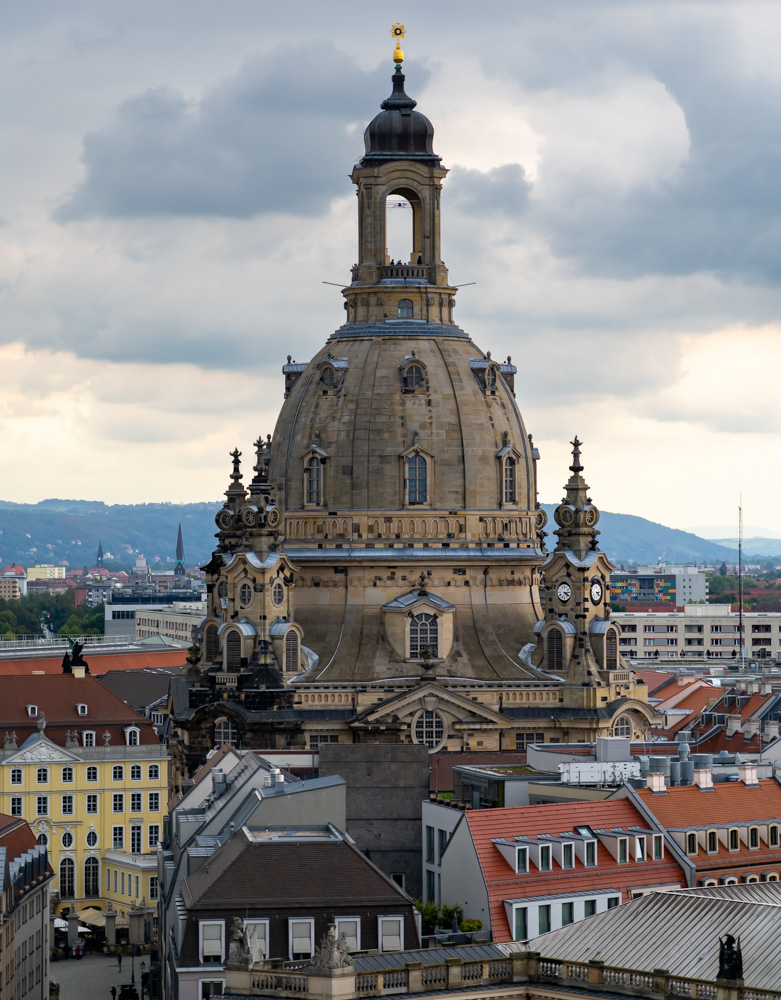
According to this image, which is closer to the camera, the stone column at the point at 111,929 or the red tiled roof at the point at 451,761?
the red tiled roof at the point at 451,761

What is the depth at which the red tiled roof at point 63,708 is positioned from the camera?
18212 cm

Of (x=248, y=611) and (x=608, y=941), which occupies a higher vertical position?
(x=248, y=611)

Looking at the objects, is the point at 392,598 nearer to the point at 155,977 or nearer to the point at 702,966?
the point at 155,977

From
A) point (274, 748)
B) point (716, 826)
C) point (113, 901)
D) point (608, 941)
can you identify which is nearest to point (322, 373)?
point (274, 748)

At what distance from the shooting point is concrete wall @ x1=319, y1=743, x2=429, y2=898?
118125 millimetres

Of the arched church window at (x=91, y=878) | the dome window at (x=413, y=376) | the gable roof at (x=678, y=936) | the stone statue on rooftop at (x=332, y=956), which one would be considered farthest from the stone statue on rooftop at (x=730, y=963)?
the arched church window at (x=91, y=878)

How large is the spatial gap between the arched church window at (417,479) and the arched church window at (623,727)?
17.5 metres

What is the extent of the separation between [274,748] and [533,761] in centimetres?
2945

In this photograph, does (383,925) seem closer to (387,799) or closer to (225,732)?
(387,799)

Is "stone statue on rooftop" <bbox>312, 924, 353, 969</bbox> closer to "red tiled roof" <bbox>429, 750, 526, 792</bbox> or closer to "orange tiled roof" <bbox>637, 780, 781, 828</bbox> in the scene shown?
"orange tiled roof" <bbox>637, 780, 781, 828</bbox>

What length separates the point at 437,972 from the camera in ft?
274

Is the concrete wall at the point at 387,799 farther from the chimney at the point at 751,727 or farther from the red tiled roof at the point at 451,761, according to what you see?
the chimney at the point at 751,727

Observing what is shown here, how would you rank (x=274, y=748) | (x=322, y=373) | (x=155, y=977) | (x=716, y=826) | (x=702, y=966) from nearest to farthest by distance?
(x=702, y=966) → (x=716, y=826) → (x=155, y=977) → (x=274, y=748) → (x=322, y=373)

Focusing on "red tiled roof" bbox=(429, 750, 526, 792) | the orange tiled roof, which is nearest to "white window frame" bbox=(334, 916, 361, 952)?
the orange tiled roof
